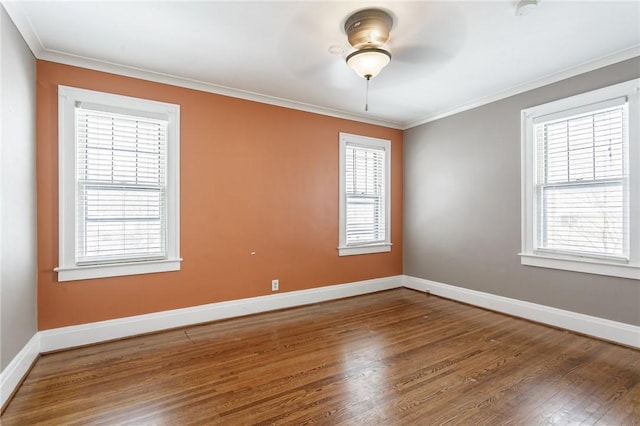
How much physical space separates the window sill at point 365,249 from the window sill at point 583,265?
192cm

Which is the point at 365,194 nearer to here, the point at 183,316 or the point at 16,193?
the point at 183,316

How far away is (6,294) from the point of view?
2.20 meters

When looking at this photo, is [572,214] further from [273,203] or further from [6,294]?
[6,294]

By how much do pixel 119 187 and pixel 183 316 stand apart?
4.94 feet

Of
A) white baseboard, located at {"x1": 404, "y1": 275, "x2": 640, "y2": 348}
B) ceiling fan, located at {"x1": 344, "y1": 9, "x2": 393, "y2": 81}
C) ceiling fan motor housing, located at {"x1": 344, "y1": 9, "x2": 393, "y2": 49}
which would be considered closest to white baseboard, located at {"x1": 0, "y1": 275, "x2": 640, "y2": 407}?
white baseboard, located at {"x1": 404, "y1": 275, "x2": 640, "y2": 348}

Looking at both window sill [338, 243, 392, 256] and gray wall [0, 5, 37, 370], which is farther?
window sill [338, 243, 392, 256]

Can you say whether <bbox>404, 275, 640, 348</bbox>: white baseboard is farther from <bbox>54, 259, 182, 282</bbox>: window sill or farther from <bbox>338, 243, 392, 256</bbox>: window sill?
<bbox>54, 259, 182, 282</bbox>: window sill

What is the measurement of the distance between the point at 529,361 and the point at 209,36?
3825 millimetres

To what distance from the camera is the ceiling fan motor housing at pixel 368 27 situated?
7.84 feet

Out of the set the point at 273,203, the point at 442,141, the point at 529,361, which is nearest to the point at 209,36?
the point at 273,203

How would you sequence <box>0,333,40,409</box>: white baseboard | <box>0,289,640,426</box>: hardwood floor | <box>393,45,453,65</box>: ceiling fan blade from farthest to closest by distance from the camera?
1. <box>393,45,453,65</box>: ceiling fan blade
2. <box>0,333,40,409</box>: white baseboard
3. <box>0,289,640,426</box>: hardwood floor

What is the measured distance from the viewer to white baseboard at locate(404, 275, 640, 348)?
3047mm

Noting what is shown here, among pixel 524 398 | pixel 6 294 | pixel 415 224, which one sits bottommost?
pixel 524 398

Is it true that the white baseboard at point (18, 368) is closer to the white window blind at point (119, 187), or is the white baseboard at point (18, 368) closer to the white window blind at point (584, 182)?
the white window blind at point (119, 187)
